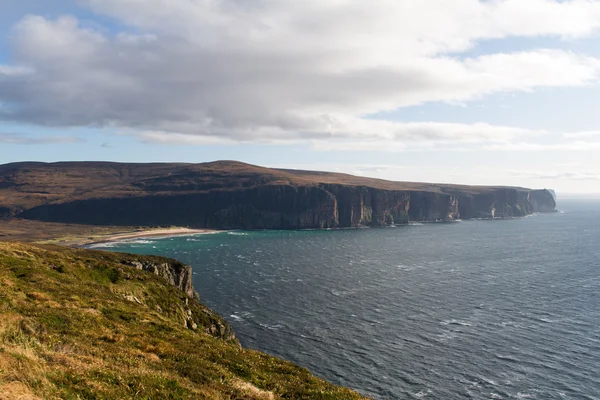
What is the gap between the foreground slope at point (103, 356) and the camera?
17.8 m

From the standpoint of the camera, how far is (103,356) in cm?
2388

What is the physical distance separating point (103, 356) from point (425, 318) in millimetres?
74270

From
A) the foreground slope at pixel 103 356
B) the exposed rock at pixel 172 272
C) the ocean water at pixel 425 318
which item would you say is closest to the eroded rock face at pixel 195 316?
the exposed rock at pixel 172 272

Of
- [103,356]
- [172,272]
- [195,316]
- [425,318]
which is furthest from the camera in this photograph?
[172,272]

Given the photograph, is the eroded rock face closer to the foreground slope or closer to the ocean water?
the foreground slope

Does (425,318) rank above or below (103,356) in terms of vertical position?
below

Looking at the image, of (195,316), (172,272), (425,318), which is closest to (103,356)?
(195,316)

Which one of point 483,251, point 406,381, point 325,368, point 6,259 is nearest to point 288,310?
point 325,368

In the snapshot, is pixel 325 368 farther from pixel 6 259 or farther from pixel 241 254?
pixel 241 254

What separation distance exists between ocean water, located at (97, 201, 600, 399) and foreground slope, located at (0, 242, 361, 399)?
3055 centimetres

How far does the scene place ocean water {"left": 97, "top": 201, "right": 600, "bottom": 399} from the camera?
5984cm

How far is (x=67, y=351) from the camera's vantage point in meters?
23.6

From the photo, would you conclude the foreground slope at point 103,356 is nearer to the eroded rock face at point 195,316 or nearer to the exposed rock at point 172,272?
the eroded rock face at point 195,316

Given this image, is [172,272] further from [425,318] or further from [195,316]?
[425,318]
